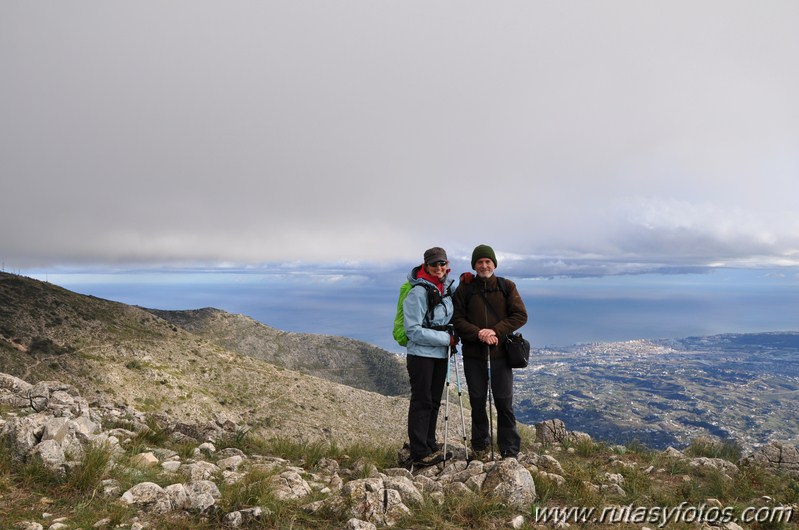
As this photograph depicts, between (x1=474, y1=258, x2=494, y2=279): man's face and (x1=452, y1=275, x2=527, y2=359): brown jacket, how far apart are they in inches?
7.0

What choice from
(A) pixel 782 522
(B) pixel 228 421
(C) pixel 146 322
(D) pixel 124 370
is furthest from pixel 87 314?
(A) pixel 782 522


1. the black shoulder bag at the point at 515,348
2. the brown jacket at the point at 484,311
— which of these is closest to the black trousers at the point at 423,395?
the brown jacket at the point at 484,311

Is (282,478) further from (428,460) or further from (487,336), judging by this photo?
(487,336)

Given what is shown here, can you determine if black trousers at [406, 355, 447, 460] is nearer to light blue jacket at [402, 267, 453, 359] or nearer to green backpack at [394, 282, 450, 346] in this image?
light blue jacket at [402, 267, 453, 359]

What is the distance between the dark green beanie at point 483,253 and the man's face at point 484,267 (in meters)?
0.07

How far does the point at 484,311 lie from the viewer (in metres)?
9.38

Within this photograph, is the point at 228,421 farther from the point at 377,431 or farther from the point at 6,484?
the point at 377,431

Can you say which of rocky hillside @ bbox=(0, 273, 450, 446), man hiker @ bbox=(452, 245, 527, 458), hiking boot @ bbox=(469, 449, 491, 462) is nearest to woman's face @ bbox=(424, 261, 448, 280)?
man hiker @ bbox=(452, 245, 527, 458)

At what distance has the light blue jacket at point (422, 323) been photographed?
339 inches

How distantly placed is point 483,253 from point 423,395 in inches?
135

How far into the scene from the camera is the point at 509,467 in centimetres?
691

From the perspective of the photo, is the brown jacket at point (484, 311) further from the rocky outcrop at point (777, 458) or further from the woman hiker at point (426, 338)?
the rocky outcrop at point (777, 458)

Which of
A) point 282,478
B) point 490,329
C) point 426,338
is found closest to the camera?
point 282,478

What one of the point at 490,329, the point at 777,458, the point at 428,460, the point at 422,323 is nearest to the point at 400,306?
the point at 422,323
